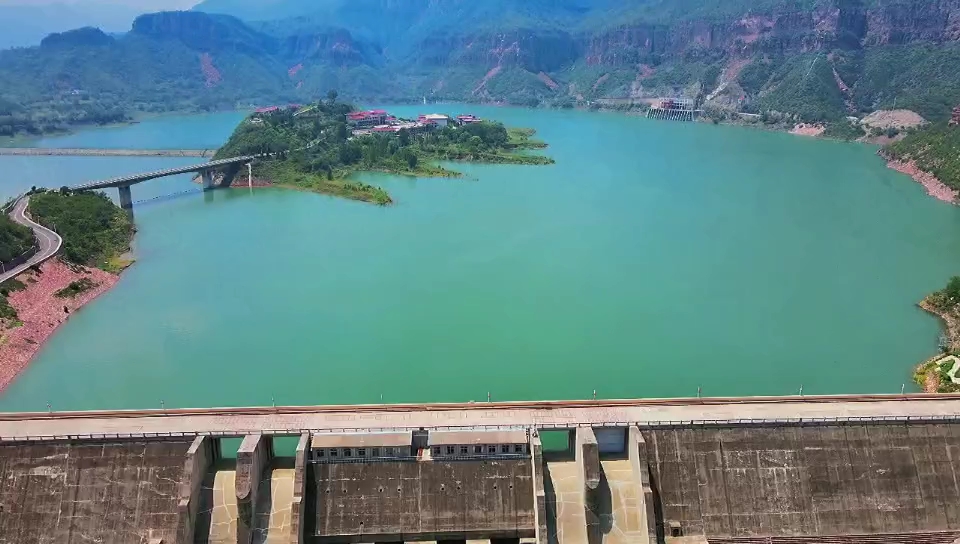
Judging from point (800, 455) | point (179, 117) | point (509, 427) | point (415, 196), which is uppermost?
point (179, 117)

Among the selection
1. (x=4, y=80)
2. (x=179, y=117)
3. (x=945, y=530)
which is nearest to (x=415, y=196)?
(x=945, y=530)

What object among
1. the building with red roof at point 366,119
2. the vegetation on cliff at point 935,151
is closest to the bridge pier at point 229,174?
the building with red roof at point 366,119

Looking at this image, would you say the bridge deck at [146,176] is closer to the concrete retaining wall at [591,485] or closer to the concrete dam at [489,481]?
the concrete dam at [489,481]

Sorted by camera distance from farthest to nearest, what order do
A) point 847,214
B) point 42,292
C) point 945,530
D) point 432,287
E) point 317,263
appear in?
point 847,214, point 317,263, point 432,287, point 42,292, point 945,530

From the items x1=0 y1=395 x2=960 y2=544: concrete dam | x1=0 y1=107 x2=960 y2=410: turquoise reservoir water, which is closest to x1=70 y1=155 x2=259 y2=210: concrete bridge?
x1=0 y1=107 x2=960 y2=410: turquoise reservoir water

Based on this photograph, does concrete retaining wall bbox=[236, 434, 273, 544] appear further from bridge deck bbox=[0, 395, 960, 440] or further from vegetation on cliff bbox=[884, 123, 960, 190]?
vegetation on cliff bbox=[884, 123, 960, 190]

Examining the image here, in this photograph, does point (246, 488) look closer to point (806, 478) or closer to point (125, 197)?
point (806, 478)

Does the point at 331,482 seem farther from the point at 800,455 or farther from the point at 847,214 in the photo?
the point at 847,214
